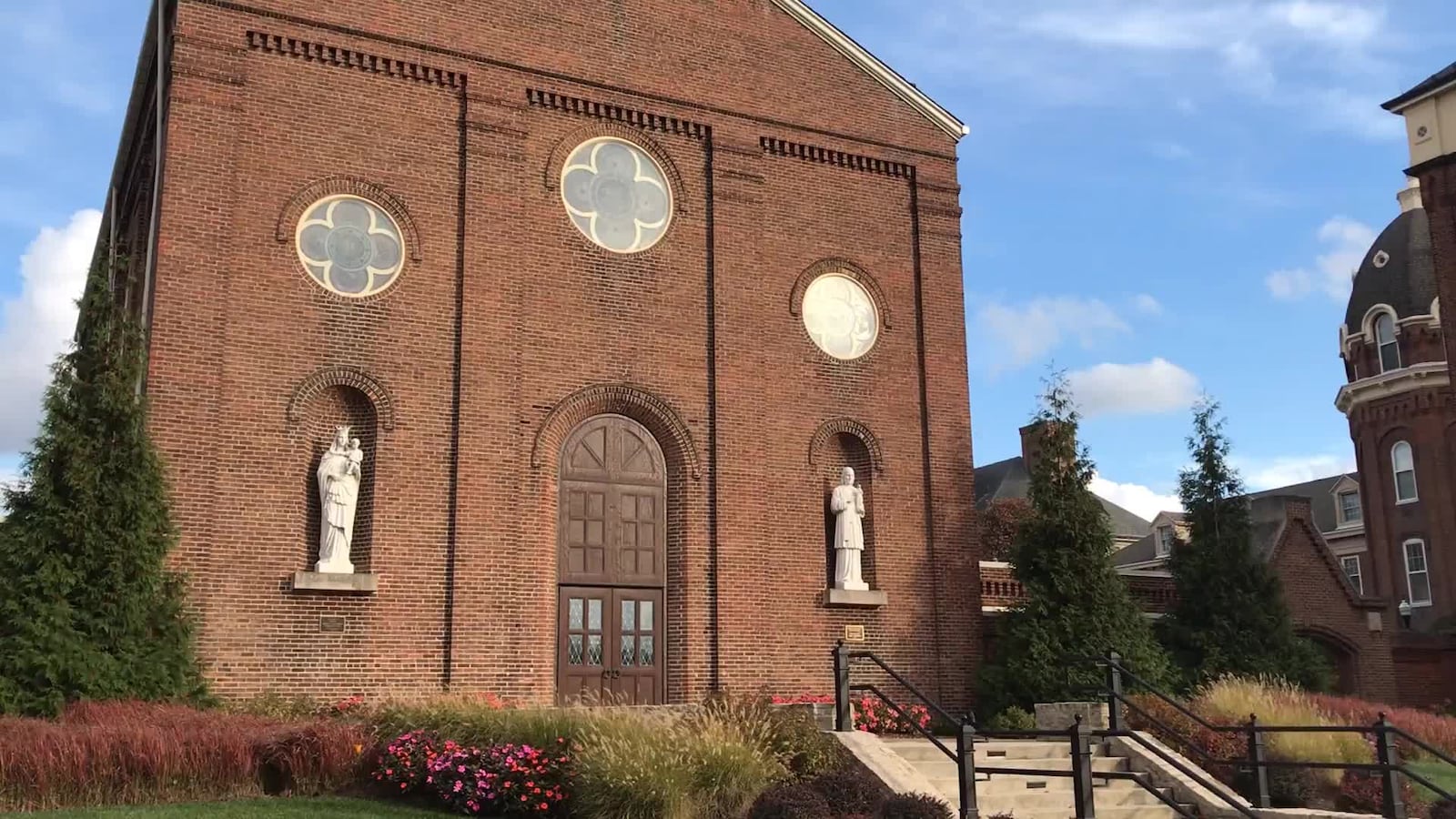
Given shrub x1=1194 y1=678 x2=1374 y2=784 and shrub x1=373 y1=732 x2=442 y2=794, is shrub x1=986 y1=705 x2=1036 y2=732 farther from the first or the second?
shrub x1=373 y1=732 x2=442 y2=794

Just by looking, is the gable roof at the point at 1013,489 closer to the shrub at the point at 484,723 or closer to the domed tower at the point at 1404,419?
the domed tower at the point at 1404,419

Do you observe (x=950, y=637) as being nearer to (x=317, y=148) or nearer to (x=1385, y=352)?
(x=317, y=148)

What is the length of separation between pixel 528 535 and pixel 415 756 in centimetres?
540

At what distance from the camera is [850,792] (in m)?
11.5

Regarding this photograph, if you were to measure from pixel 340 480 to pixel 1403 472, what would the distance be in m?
39.9

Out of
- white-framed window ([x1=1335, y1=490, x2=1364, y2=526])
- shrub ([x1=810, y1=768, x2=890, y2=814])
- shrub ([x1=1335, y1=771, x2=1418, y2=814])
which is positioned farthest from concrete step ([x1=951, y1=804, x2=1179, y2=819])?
white-framed window ([x1=1335, y1=490, x2=1364, y2=526])

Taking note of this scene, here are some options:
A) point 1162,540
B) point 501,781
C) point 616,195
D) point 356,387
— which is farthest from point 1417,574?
point 501,781

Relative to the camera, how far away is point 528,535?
1781 centimetres

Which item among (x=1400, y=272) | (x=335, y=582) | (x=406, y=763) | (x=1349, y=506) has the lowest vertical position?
(x=406, y=763)

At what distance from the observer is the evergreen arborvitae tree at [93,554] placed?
13617 mm

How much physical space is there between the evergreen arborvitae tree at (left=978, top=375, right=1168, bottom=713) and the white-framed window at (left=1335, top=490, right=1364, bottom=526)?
131 ft

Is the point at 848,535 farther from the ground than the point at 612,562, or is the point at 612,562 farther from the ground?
the point at 848,535

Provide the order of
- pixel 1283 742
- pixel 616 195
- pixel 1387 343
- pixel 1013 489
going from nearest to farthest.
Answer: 1. pixel 1283 742
2. pixel 616 195
3. pixel 1387 343
4. pixel 1013 489

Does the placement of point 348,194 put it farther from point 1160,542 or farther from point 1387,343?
point 1387,343
